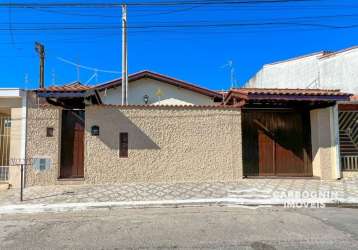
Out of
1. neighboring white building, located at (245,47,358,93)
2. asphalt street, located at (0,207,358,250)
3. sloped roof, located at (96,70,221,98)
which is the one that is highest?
neighboring white building, located at (245,47,358,93)

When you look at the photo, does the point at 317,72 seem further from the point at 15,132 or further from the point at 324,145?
the point at 15,132

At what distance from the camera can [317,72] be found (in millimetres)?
18531

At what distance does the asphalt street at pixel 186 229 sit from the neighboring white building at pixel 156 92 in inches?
398

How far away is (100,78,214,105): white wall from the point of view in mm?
16516

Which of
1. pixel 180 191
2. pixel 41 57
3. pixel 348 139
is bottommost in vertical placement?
pixel 180 191

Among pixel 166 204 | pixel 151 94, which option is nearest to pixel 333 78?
pixel 151 94

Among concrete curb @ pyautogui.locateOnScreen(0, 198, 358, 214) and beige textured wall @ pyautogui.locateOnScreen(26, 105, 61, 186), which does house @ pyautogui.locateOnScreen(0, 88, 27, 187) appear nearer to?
beige textured wall @ pyautogui.locateOnScreen(26, 105, 61, 186)

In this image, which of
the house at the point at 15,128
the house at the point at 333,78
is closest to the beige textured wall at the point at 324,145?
the house at the point at 333,78

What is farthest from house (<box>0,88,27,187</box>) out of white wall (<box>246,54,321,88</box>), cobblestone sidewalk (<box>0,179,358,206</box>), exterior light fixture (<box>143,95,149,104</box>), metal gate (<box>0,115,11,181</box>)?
white wall (<box>246,54,321,88</box>)

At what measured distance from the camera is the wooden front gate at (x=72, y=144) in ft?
33.5

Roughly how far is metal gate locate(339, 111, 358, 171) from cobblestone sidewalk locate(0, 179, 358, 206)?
1.02 m

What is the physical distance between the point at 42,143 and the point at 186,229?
672 cm

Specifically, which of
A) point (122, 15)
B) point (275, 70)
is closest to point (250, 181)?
→ point (122, 15)

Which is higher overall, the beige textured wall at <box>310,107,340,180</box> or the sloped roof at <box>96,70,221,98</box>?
the sloped roof at <box>96,70,221,98</box>
